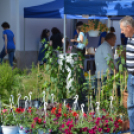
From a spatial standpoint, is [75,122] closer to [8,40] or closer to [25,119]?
[25,119]

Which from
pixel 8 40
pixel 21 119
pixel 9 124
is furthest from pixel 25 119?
pixel 8 40

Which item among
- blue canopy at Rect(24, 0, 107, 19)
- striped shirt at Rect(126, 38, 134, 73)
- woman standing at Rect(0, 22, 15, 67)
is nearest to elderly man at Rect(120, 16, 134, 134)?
striped shirt at Rect(126, 38, 134, 73)

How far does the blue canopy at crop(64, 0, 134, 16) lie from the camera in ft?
19.9

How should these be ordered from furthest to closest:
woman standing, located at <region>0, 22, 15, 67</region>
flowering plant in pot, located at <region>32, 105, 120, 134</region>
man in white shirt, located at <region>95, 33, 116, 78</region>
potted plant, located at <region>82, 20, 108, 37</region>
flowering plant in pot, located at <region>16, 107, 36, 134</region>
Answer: woman standing, located at <region>0, 22, 15, 67</region>
potted plant, located at <region>82, 20, 108, 37</region>
man in white shirt, located at <region>95, 33, 116, 78</region>
flowering plant in pot, located at <region>16, 107, 36, 134</region>
flowering plant in pot, located at <region>32, 105, 120, 134</region>

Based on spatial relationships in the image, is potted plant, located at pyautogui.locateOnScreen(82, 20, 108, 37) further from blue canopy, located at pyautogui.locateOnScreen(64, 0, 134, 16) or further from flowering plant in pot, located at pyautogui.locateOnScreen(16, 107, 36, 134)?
flowering plant in pot, located at pyautogui.locateOnScreen(16, 107, 36, 134)

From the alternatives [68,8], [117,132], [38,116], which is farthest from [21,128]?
[68,8]

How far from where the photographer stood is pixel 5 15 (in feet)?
35.7

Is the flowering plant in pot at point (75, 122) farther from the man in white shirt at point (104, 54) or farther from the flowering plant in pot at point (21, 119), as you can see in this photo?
the man in white shirt at point (104, 54)

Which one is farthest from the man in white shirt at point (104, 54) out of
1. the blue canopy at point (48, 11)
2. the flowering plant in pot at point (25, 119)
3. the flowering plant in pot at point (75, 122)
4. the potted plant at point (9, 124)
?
the blue canopy at point (48, 11)

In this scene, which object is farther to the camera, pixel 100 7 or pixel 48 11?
pixel 48 11

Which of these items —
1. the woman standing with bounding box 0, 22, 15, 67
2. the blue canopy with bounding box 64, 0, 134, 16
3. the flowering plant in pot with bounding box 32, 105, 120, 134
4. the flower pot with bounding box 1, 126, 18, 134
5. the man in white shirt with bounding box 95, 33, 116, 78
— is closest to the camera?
the flowering plant in pot with bounding box 32, 105, 120, 134

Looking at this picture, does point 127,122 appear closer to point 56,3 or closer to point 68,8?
point 68,8

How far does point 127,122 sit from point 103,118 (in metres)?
0.43

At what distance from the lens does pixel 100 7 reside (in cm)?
616
